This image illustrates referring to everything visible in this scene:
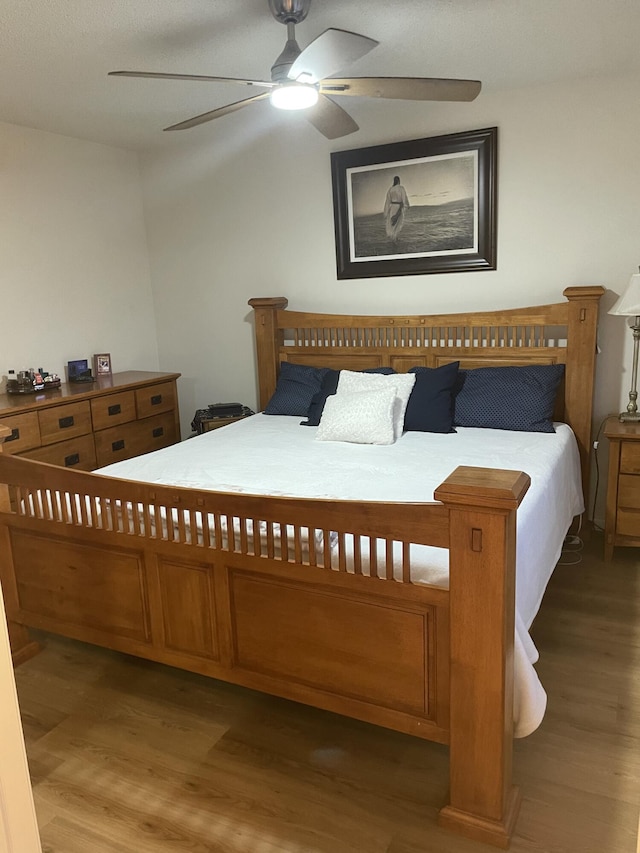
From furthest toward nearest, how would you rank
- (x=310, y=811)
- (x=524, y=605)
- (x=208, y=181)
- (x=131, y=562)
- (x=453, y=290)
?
(x=208, y=181) < (x=453, y=290) < (x=131, y=562) < (x=524, y=605) < (x=310, y=811)

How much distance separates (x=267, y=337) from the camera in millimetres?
4383

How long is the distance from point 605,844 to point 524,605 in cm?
64

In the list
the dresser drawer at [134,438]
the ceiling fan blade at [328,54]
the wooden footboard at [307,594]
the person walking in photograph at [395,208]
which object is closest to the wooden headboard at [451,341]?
the person walking in photograph at [395,208]

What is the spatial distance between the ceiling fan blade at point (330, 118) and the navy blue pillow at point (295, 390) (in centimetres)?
148

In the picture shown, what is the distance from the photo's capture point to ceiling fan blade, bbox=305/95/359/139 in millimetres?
2679

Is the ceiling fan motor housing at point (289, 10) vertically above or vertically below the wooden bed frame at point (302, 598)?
above

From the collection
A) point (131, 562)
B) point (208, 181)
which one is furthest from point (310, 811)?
point (208, 181)

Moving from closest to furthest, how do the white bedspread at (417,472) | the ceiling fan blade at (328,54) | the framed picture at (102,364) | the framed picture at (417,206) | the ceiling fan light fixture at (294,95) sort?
the white bedspread at (417,472) → the ceiling fan blade at (328,54) → the ceiling fan light fixture at (294,95) → the framed picture at (417,206) → the framed picture at (102,364)

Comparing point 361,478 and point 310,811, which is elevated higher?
point 361,478

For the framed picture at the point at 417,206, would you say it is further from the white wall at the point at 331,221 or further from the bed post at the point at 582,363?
the bed post at the point at 582,363

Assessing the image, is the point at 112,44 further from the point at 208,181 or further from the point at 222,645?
the point at 222,645

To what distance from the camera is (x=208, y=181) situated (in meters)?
4.60

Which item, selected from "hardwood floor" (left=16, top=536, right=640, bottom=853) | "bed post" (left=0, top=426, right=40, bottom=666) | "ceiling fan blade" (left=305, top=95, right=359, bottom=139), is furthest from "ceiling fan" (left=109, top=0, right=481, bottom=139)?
"hardwood floor" (left=16, top=536, right=640, bottom=853)

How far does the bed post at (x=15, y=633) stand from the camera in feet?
8.23
